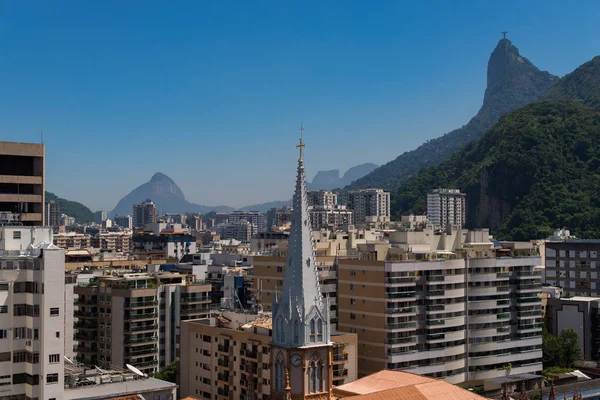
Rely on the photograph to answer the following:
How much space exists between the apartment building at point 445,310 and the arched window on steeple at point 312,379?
36798 millimetres

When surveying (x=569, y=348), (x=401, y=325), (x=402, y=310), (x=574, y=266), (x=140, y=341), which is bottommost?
(x=569, y=348)

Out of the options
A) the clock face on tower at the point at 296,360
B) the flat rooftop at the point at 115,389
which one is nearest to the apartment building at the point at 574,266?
the flat rooftop at the point at 115,389

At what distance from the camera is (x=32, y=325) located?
43.7 m

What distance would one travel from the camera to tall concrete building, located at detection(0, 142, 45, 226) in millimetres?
66688

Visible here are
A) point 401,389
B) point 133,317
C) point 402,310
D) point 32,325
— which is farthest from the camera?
point 133,317

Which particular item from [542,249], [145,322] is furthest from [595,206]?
A: [145,322]

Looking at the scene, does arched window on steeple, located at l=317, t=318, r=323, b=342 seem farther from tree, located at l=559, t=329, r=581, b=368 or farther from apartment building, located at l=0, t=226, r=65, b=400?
tree, located at l=559, t=329, r=581, b=368

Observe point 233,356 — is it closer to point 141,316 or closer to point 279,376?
point 141,316

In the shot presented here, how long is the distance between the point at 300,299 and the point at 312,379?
3.97 m

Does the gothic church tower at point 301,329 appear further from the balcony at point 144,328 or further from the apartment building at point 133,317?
the balcony at point 144,328

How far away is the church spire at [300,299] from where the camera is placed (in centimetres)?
4166

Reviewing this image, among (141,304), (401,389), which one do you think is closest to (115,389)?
(401,389)

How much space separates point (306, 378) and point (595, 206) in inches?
6855

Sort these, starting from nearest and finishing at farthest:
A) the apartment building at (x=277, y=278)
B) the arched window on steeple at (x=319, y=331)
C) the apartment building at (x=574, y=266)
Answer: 1. the arched window on steeple at (x=319, y=331)
2. the apartment building at (x=277, y=278)
3. the apartment building at (x=574, y=266)
